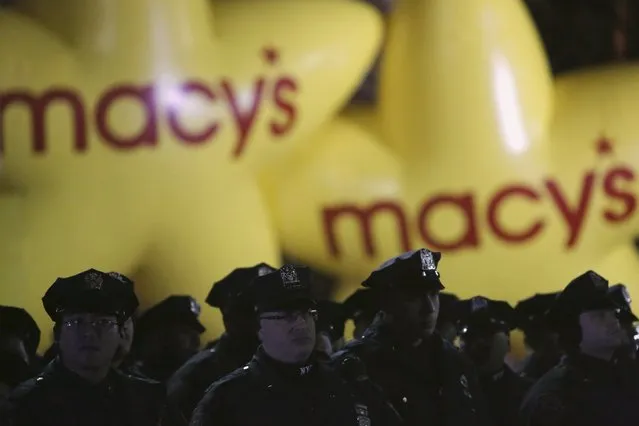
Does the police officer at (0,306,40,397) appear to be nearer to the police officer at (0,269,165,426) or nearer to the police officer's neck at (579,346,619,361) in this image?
the police officer at (0,269,165,426)

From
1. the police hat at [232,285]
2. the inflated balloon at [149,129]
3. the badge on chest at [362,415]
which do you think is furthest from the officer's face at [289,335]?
the inflated balloon at [149,129]

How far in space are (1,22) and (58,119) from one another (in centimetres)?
40

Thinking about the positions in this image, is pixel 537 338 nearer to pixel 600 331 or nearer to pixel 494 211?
pixel 494 211

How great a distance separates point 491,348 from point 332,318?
454 mm

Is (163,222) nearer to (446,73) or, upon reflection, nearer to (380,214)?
(380,214)

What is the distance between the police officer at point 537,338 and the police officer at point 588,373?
718mm

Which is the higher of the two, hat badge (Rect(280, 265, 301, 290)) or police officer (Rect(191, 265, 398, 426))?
hat badge (Rect(280, 265, 301, 290))

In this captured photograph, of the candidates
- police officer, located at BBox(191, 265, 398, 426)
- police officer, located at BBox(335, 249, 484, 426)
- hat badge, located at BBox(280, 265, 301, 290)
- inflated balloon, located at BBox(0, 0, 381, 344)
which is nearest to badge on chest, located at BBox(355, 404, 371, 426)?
police officer, located at BBox(191, 265, 398, 426)

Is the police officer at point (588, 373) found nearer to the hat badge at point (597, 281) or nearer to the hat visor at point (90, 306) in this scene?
the hat badge at point (597, 281)

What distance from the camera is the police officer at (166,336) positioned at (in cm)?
283

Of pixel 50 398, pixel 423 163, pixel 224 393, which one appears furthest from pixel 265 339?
pixel 423 163

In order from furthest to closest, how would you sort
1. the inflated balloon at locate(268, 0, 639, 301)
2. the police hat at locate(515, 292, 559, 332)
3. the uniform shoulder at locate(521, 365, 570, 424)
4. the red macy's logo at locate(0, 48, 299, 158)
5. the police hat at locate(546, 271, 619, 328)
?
the inflated balloon at locate(268, 0, 639, 301), the red macy's logo at locate(0, 48, 299, 158), the police hat at locate(515, 292, 559, 332), the police hat at locate(546, 271, 619, 328), the uniform shoulder at locate(521, 365, 570, 424)

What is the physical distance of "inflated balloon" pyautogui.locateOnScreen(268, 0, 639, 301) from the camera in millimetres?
3795

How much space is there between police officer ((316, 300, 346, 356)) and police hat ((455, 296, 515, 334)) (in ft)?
1.04
